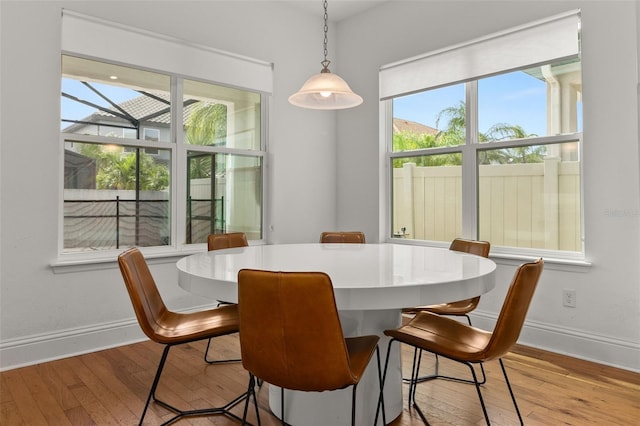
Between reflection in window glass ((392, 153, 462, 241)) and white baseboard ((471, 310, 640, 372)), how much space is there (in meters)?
1.05

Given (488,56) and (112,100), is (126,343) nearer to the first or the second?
(112,100)

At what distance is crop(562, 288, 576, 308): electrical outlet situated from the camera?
9.69 ft

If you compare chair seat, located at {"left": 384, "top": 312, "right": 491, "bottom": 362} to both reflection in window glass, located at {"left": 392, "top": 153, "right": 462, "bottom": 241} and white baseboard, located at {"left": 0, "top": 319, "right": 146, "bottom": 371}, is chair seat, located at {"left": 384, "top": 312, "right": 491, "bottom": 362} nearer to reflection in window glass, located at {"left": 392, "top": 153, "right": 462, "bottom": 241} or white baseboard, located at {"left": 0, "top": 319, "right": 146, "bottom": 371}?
reflection in window glass, located at {"left": 392, "top": 153, "right": 462, "bottom": 241}

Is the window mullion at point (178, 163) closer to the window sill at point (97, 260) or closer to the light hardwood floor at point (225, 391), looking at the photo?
the window sill at point (97, 260)

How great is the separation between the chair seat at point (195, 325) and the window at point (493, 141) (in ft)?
7.80

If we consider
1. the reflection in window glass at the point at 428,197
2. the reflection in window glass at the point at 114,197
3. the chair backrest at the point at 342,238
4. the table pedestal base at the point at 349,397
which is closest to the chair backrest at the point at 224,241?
the chair backrest at the point at 342,238

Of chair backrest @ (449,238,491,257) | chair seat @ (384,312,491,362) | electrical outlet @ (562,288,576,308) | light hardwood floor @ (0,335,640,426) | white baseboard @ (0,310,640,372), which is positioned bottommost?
light hardwood floor @ (0,335,640,426)

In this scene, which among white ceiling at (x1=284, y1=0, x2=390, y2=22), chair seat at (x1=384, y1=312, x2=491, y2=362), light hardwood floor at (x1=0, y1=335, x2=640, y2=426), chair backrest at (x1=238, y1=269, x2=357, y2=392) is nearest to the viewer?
chair backrest at (x1=238, y1=269, x2=357, y2=392)

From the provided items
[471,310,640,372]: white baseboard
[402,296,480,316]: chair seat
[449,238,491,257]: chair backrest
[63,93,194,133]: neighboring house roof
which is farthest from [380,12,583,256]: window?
[63,93,194,133]: neighboring house roof

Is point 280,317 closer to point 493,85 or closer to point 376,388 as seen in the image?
point 376,388

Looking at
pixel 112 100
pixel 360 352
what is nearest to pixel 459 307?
pixel 360 352

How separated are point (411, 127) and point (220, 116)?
6.17 feet

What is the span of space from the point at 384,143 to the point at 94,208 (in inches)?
109

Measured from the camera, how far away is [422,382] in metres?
2.49
